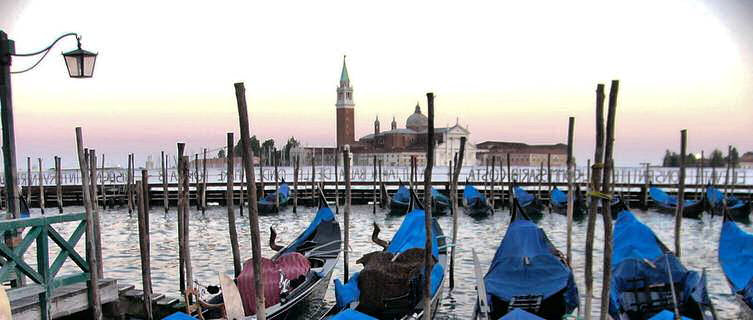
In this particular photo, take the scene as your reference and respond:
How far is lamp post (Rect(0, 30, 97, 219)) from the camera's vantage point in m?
3.38

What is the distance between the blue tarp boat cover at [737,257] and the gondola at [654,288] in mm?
562

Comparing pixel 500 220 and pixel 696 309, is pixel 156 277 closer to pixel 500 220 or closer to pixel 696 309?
pixel 696 309

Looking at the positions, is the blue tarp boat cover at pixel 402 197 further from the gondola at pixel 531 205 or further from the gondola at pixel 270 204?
the gondola at pixel 270 204

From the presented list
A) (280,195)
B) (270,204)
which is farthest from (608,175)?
(280,195)

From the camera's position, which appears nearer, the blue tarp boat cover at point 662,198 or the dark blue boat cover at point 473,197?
the dark blue boat cover at point 473,197

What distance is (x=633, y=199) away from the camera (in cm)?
1598

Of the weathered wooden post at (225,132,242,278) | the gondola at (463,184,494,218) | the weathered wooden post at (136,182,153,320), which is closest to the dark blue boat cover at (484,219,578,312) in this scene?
the weathered wooden post at (225,132,242,278)

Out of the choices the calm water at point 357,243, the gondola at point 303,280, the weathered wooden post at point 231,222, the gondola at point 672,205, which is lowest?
the calm water at point 357,243

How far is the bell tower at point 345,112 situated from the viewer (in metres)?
62.8

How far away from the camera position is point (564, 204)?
14805 mm

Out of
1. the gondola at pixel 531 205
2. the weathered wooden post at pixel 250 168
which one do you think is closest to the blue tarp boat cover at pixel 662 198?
the gondola at pixel 531 205

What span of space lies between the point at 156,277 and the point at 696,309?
5948mm

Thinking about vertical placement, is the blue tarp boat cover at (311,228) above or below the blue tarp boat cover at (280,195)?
above

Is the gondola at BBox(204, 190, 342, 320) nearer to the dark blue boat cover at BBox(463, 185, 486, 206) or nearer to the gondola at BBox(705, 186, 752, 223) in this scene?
the dark blue boat cover at BBox(463, 185, 486, 206)
